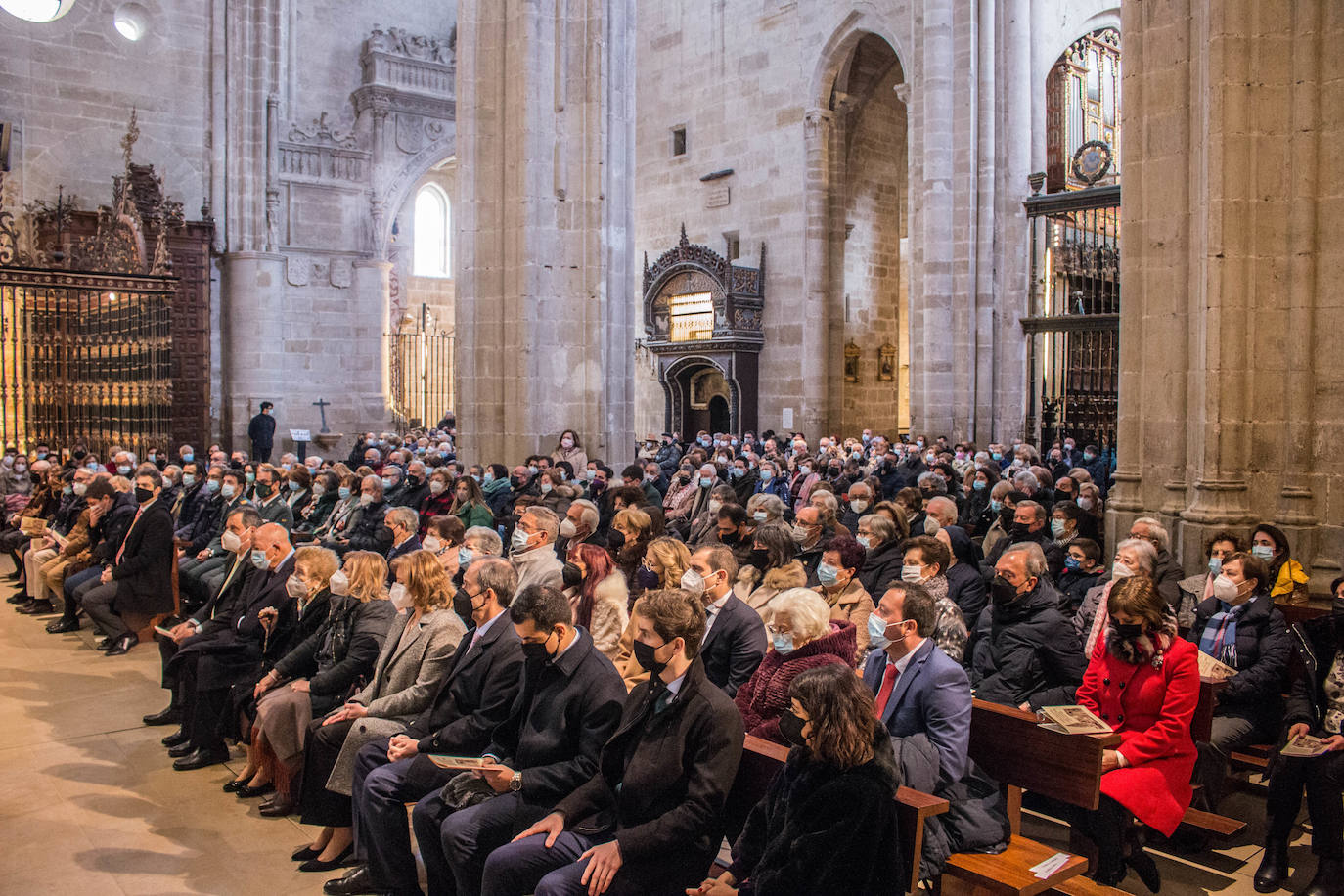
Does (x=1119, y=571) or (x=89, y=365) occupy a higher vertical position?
(x=89, y=365)

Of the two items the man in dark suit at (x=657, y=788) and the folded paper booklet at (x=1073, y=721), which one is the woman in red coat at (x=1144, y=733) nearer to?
the folded paper booklet at (x=1073, y=721)

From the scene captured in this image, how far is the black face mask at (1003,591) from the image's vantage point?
17.0ft

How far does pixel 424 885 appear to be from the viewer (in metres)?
4.76

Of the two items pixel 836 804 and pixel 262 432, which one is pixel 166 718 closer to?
pixel 836 804

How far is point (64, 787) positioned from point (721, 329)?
57.4 ft

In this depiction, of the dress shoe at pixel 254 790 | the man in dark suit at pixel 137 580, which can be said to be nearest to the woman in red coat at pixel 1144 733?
the dress shoe at pixel 254 790

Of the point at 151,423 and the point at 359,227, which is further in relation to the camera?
the point at 359,227

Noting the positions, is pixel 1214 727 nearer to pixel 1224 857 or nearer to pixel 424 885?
pixel 1224 857

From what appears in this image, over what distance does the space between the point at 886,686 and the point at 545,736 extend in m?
1.37

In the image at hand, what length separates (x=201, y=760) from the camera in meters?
6.21

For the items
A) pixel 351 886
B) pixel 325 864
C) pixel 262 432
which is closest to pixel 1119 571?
pixel 351 886

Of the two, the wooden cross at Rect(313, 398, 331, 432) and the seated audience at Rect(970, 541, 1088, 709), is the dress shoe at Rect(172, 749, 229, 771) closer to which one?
the seated audience at Rect(970, 541, 1088, 709)

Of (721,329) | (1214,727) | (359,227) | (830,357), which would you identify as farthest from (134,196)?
(1214,727)

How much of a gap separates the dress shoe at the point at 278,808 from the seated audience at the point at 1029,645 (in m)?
3.65
